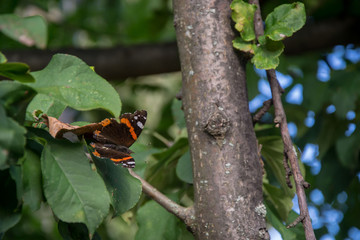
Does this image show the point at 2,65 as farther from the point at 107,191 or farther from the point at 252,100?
the point at 252,100

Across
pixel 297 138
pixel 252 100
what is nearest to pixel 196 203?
pixel 252 100

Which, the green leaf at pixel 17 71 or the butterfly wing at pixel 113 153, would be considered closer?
the green leaf at pixel 17 71

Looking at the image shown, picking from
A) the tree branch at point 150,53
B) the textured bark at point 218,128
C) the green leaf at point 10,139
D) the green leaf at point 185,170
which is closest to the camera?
the green leaf at point 10,139

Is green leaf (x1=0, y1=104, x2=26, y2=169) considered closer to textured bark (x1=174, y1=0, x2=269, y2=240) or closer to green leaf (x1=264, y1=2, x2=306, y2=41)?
textured bark (x1=174, y1=0, x2=269, y2=240)

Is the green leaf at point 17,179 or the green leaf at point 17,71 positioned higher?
the green leaf at point 17,71

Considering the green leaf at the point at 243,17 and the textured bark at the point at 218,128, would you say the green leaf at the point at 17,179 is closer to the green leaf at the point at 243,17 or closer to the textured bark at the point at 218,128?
the textured bark at the point at 218,128

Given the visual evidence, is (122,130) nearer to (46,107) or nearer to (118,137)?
(118,137)

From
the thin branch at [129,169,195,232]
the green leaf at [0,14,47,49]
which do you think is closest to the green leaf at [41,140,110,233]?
the green leaf at [0,14,47,49]

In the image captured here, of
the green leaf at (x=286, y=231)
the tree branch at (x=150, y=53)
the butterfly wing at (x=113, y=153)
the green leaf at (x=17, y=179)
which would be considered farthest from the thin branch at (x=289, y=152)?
the tree branch at (x=150, y=53)
